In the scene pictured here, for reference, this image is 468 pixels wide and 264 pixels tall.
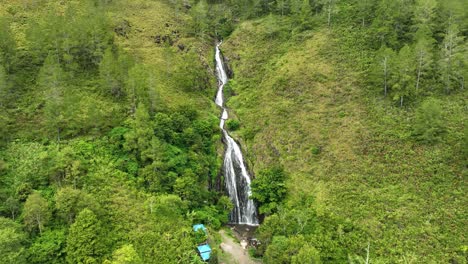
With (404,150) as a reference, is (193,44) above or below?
above

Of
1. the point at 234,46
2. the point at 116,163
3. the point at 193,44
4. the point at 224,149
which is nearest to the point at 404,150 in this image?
the point at 224,149

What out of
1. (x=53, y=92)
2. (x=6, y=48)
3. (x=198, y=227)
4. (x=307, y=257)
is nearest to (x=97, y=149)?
(x=53, y=92)

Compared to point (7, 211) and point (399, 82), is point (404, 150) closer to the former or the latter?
point (399, 82)

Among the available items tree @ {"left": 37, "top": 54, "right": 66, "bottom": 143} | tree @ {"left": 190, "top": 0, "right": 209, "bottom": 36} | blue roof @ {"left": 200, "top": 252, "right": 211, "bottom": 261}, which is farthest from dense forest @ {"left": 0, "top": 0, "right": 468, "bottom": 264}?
tree @ {"left": 190, "top": 0, "right": 209, "bottom": 36}

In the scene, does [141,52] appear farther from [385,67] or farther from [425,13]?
[425,13]

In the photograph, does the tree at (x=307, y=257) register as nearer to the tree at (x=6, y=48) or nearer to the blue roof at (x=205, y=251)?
the blue roof at (x=205, y=251)

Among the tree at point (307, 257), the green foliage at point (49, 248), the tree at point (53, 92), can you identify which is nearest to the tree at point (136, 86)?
the tree at point (53, 92)
